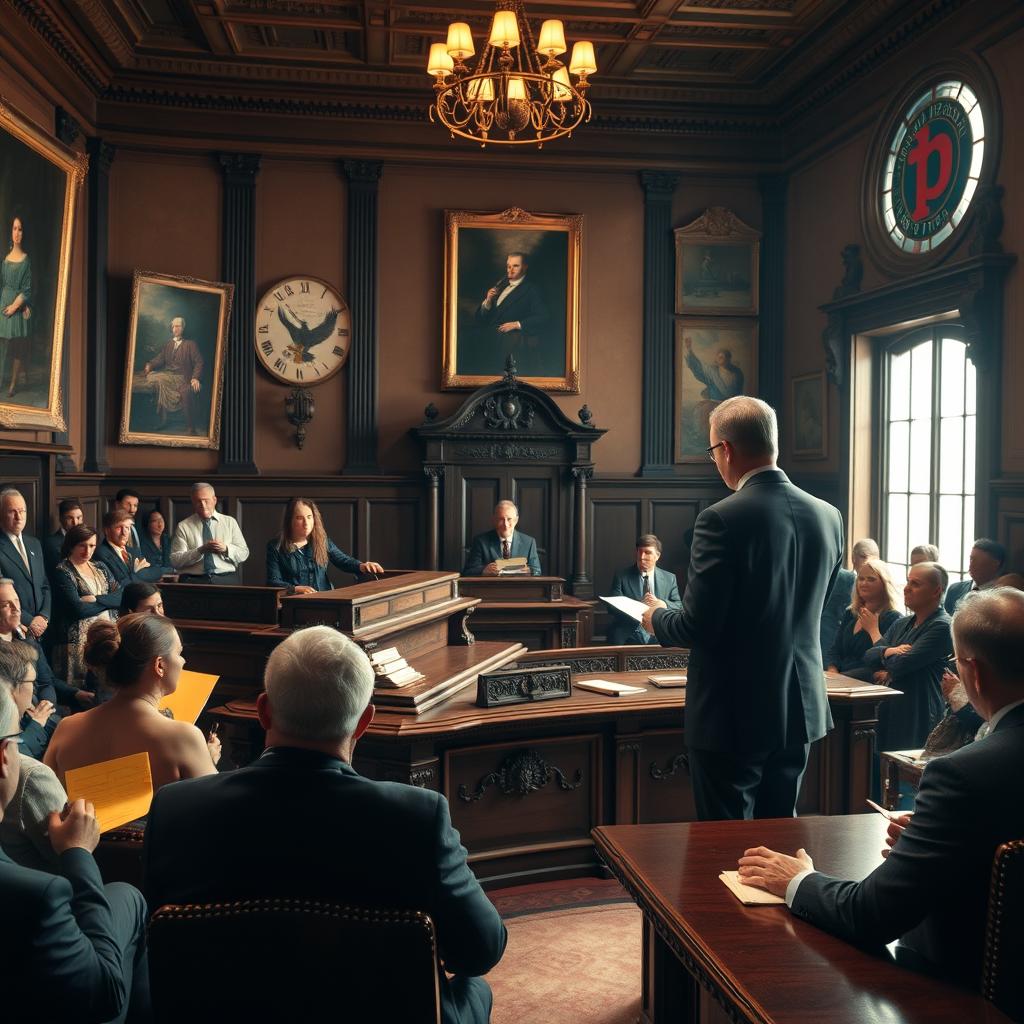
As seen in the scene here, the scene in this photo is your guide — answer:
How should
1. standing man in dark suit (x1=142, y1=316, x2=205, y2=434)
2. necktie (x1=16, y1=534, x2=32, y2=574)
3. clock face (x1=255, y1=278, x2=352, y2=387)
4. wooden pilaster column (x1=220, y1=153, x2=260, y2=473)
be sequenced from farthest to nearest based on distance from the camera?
clock face (x1=255, y1=278, x2=352, y2=387) → wooden pilaster column (x1=220, y1=153, x2=260, y2=473) → standing man in dark suit (x1=142, y1=316, x2=205, y2=434) → necktie (x1=16, y1=534, x2=32, y2=574)

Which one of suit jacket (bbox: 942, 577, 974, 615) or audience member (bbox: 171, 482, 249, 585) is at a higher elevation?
audience member (bbox: 171, 482, 249, 585)

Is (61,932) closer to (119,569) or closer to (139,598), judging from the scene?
(139,598)

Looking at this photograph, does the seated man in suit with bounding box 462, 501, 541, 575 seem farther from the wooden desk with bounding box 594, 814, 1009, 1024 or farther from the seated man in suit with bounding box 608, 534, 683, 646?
the wooden desk with bounding box 594, 814, 1009, 1024

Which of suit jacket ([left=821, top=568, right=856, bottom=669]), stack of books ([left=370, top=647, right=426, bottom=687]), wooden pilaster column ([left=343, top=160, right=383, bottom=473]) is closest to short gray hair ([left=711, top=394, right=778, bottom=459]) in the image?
stack of books ([left=370, top=647, right=426, bottom=687])

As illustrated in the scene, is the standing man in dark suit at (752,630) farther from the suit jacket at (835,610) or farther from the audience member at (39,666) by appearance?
the audience member at (39,666)

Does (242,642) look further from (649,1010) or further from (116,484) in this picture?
(116,484)

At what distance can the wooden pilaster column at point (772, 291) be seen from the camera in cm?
1058

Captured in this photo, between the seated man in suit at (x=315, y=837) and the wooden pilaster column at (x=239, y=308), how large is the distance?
841 cm

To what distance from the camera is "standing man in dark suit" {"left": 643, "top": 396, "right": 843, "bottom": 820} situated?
327cm

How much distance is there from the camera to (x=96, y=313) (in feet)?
32.1

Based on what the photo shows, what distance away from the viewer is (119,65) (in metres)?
9.54

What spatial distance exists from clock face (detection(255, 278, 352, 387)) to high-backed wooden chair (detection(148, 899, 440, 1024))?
8825 millimetres

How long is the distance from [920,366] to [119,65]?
24.5 ft

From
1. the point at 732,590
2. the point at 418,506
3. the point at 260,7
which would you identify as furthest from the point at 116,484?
the point at 732,590
